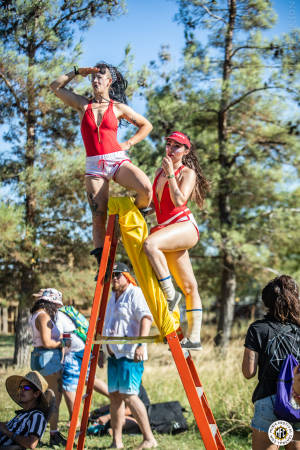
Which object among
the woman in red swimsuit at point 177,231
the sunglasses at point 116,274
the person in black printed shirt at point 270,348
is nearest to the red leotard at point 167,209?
the woman in red swimsuit at point 177,231

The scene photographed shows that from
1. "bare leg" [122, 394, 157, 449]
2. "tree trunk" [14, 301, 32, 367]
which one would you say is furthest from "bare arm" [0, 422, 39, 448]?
"tree trunk" [14, 301, 32, 367]

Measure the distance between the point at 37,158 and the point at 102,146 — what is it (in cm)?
666

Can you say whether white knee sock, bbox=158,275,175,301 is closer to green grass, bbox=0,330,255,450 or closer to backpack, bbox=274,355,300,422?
backpack, bbox=274,355,300,422

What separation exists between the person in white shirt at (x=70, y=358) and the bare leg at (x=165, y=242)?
224cm

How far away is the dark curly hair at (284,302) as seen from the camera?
293cm

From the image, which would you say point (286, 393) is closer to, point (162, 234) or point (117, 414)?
point (162, 234)

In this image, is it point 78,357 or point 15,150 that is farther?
point 15,150

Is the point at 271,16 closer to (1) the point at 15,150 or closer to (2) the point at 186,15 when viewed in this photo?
(2) the point at 186,15

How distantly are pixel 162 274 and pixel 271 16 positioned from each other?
11.3m

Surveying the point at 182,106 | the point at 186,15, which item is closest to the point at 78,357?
the point at 182,106

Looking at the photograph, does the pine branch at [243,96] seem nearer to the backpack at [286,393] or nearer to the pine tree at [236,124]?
the pine tree at [236,124]

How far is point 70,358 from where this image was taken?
16.7 feet

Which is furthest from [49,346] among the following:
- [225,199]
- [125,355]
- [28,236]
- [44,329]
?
[225,199]

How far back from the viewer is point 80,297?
973 cm
